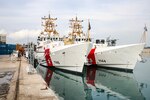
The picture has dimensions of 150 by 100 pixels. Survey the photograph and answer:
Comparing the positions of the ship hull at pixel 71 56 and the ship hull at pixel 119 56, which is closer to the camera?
the ship hull at pixel 71 56

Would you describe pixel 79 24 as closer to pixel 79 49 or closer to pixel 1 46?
pixel 79 49

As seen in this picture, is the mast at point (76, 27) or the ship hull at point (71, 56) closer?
the ship hull at point (71, 56)

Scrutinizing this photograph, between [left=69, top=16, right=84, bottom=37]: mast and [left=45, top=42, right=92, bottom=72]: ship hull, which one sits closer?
[left=45, top=42, right=92, bottom=72]: ship hull

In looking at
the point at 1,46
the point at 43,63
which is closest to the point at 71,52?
the point at 43,63

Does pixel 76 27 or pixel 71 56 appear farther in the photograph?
pixel 76 27

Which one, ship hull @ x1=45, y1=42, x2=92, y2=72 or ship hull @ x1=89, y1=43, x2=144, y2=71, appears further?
ship hull @ x1=89, y1=43, x2=144, y2=71

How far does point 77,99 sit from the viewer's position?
15.9m

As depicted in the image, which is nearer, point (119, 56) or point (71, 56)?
point (71, 56)

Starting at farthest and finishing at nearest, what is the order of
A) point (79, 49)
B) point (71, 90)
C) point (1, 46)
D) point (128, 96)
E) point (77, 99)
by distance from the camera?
point (1, 46) < point (79, 49) < point (71, 90) < point (128, 96) < point (77, 99)

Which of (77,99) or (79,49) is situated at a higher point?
(79,49)

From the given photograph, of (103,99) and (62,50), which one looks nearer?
(103,99)

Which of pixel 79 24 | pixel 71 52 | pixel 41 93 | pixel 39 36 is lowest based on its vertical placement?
pixel 41 93

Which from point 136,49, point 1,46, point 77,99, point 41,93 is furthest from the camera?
point 1,46

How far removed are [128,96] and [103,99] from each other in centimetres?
217
